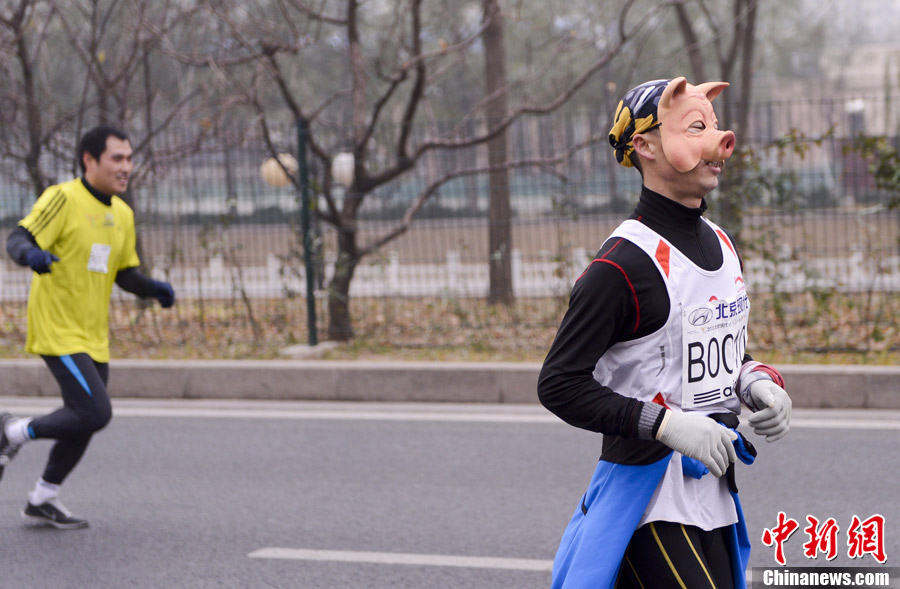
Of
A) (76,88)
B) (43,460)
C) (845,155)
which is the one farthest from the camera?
(76,88)

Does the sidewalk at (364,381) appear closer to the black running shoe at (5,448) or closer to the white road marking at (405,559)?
the white road marking at (405,559)

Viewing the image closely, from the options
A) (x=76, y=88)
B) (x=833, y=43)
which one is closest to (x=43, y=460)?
(x=76, y=88)

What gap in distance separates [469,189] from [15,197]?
495cm

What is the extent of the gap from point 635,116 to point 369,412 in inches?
235

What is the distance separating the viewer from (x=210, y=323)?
11.2m

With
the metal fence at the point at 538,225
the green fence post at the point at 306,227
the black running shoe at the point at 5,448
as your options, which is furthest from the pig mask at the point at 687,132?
the green fence post at the point at 306,227

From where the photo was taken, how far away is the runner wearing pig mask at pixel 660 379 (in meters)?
2.43

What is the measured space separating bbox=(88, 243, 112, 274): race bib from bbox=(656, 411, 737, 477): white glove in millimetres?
3853

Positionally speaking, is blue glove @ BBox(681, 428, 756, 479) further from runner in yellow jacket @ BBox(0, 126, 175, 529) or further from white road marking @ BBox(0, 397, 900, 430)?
white road marking @ BBox(0, 397, 900, 430)

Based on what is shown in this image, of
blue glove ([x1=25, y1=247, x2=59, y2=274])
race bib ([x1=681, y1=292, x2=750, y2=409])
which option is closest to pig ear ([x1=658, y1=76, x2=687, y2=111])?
race bib ([x1=681, y1=292, x2=750, y2=409])

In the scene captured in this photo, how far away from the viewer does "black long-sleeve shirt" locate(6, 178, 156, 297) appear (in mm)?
5082

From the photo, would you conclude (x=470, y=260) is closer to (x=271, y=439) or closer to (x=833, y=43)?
(x=271, y=439)

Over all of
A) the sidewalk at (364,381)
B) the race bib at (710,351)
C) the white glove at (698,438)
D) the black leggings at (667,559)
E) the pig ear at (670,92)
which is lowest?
the sidewalk at (364,381)
